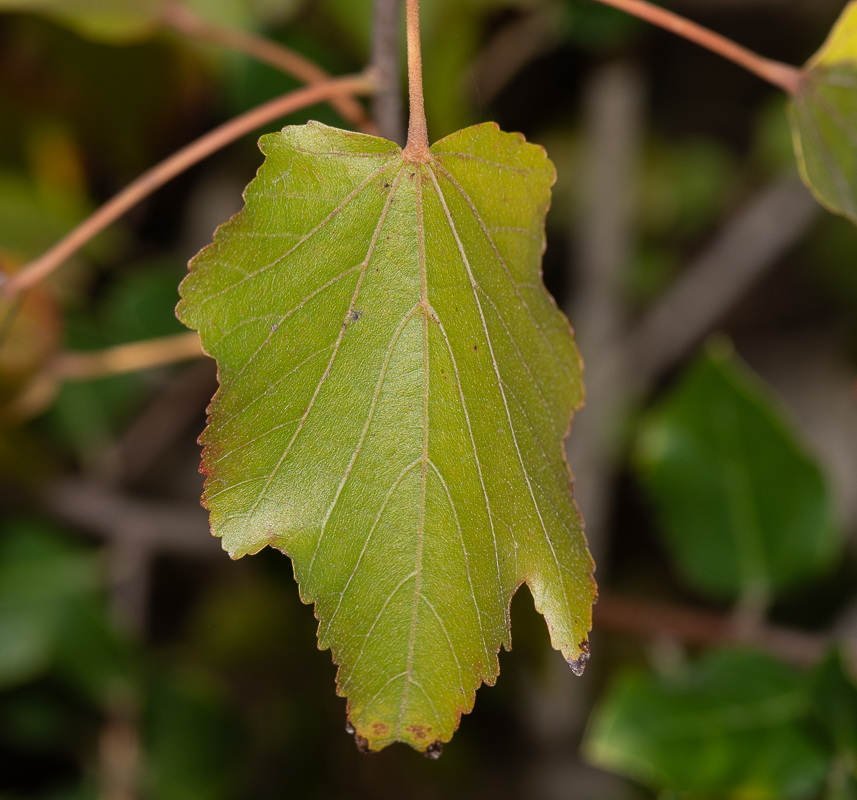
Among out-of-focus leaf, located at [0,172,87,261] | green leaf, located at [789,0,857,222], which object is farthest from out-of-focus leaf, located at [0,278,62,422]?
green leaf, located at [789,0,857,222]

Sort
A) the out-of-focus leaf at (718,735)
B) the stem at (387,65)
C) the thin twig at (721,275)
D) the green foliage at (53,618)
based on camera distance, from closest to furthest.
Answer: the stem at (387,65) → the out-of-focus leaf at (718,735) → the green foliage at (53,618) → the thin twig at (721,275)

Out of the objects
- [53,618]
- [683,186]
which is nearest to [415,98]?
[53,618]

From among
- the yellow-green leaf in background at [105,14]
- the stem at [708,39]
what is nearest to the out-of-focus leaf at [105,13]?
the yellow-green leaf in background at [105,14]

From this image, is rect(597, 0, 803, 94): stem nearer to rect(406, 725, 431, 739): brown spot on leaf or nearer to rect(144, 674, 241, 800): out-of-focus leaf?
rect(406, 725, 431, 739): brown spot on leaf

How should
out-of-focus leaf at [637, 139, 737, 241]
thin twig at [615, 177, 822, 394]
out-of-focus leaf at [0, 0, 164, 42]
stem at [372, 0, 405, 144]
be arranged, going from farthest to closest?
out-of-focus leaf at [637, 139, 737, 241] → thin twig at [615, 177, 822, 394] → out-of-focus leaf at [0, 0, 164, 42] → stem at [372, 0, 405, 144]

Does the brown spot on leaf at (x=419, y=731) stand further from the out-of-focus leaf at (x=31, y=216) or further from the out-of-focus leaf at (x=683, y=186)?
the out-of-focus leaf at (x=683, y=186)
